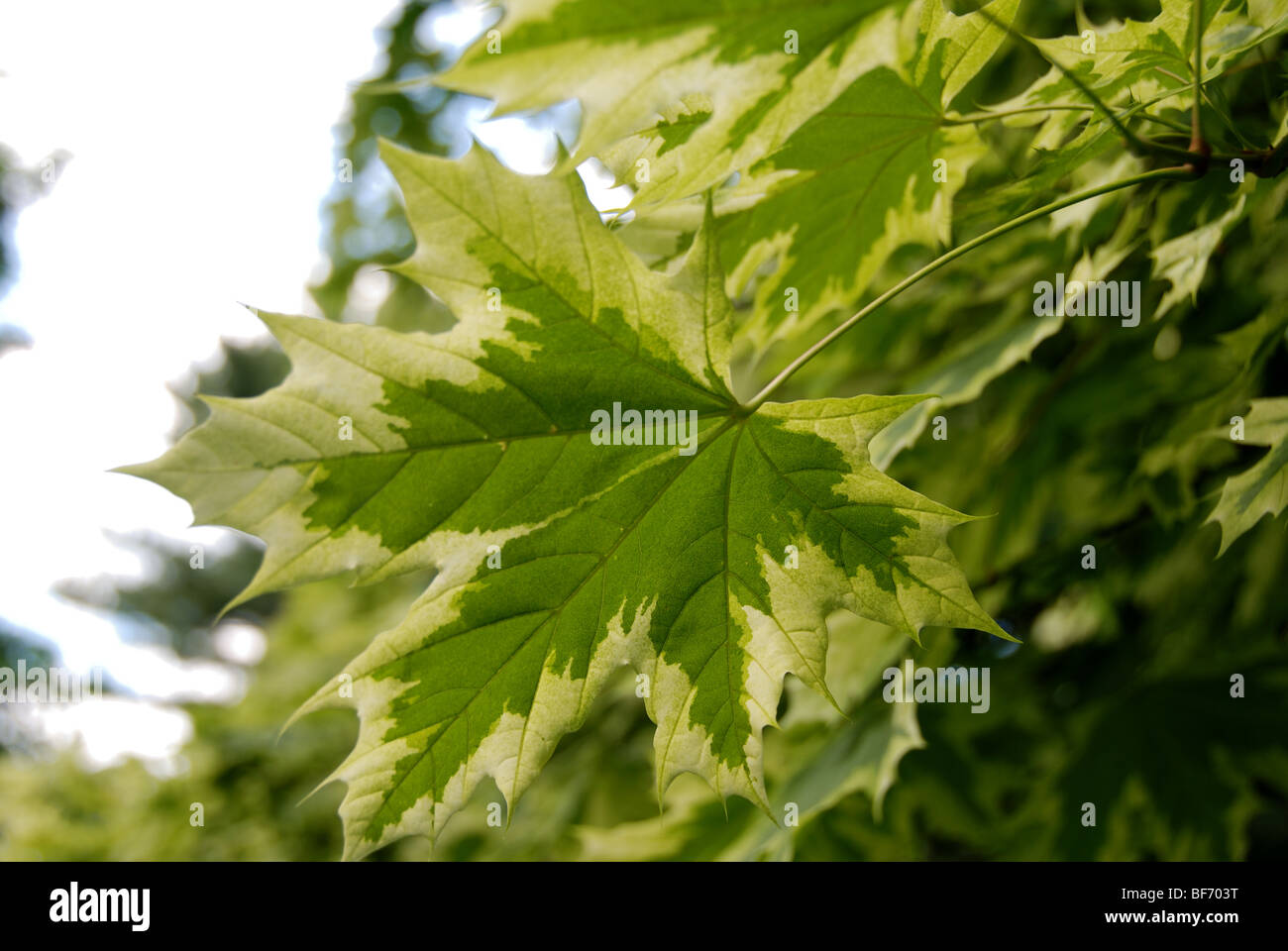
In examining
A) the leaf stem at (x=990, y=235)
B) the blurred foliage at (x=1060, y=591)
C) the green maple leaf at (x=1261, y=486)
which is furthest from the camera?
the blurred foliage at (x=1060, y=591)

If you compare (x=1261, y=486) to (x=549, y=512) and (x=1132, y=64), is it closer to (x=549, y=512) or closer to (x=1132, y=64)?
(x=1132, y=64)

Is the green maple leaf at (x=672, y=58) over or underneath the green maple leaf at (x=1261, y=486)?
over

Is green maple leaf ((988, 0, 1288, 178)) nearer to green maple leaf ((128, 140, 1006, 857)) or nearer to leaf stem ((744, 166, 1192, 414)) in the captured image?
leaf stem ((744, 166, 1192, 414))

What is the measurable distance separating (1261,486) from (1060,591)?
62 cm

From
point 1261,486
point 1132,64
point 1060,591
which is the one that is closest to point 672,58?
Answer: point 1132,64

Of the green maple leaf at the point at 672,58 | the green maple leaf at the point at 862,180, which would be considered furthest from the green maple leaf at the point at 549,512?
the green maple leaf at the point at 862,180

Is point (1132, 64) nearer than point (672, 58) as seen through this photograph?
No

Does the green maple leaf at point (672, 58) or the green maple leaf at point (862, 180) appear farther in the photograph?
the green maple leaf at point (862, 180)

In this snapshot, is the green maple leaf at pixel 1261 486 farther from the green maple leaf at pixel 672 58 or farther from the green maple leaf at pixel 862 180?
the green maple leaf at pixel 672 58

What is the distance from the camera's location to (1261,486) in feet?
3.04

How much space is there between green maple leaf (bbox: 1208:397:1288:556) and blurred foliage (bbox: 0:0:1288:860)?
0.09 meters

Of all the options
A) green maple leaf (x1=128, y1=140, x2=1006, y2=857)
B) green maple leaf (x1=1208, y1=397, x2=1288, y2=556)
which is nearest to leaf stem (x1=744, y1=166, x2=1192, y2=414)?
green maple leaf (x1=128, y1=140, x2=1006, y2=857)

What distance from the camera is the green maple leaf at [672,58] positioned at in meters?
0.57

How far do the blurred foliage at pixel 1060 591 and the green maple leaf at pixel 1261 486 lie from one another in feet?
0.30
